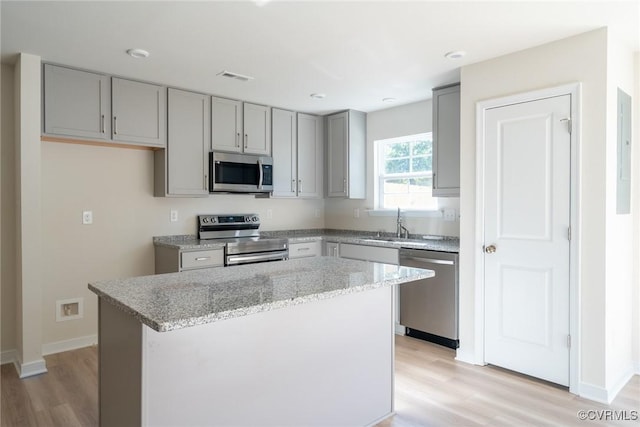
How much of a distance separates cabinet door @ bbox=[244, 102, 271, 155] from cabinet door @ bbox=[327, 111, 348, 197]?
80 centimetres

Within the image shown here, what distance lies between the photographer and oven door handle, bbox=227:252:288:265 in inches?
155

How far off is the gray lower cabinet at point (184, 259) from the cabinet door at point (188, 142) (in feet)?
1.85

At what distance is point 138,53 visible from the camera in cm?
293

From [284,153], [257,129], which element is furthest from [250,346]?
[284,153]

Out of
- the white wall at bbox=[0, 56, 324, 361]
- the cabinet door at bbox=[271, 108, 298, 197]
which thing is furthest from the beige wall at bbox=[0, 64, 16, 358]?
the cabinet door at bbox=[271, 108, 298, 197]

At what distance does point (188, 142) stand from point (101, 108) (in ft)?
2.52

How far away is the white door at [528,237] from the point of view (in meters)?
2.75

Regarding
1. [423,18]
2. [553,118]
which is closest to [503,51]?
[553,118]

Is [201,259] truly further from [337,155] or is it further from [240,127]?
[337,155]

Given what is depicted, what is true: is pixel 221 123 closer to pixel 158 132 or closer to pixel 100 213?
pixel 158 132

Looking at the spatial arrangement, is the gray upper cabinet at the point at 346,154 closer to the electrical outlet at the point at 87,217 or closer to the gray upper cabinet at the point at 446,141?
the gray upper cabinet at the point at 446,141

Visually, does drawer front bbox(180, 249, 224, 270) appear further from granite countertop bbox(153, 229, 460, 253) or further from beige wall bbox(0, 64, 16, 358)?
beige wall bbox(0, 64, 16, 358)

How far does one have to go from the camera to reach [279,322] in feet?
6.18

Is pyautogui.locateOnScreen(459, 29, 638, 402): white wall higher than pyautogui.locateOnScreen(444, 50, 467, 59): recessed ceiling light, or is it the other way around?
pyautogui.locateOnScreen(444, 50, 467, 59): recessed ceiling light
